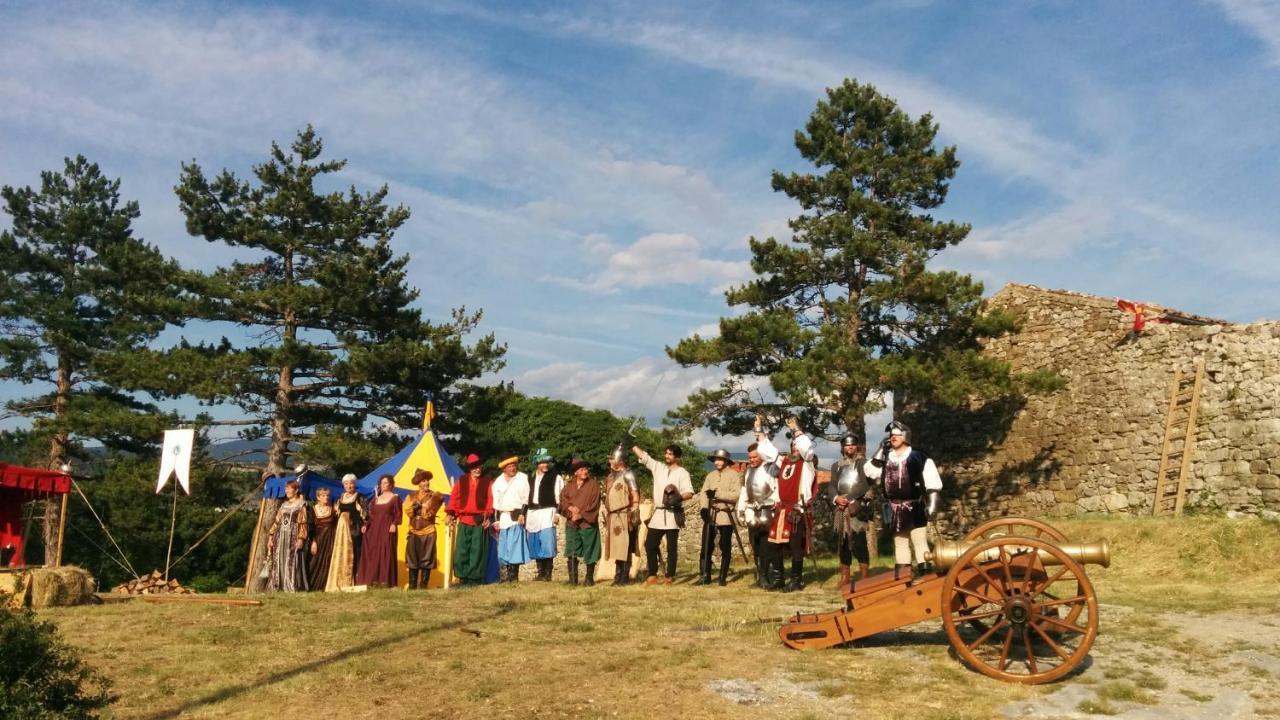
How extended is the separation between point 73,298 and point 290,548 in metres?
17.6

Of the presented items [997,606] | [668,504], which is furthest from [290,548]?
[997,606]

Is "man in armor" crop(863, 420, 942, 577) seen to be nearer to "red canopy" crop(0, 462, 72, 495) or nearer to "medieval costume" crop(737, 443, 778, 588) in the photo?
"medieval costume" crop(737, 443, 778, 588)

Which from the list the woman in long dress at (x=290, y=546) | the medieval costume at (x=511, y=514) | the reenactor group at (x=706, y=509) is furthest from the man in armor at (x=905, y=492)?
the woman in long dress at (x=290, y=546)

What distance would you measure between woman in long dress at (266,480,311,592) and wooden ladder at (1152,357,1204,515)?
11.8 meters

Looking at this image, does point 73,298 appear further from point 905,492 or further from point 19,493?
point 905,492

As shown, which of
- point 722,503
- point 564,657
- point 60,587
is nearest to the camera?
point 564,657

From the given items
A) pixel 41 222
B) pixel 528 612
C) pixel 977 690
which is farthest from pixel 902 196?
pixel 41 222

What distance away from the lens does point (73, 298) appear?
2472 centimetres

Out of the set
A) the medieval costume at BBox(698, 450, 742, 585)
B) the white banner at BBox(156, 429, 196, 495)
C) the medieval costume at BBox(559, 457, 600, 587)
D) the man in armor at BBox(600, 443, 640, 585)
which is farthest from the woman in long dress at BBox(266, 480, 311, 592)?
the medieval costume at BBox(698, 450, 742, 585)

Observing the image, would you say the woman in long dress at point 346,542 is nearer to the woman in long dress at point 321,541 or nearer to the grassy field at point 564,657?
the woman in long dress at point 321,541

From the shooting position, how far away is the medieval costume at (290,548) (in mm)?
10922

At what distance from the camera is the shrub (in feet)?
12.0

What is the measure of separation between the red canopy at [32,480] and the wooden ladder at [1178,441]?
1474 cm

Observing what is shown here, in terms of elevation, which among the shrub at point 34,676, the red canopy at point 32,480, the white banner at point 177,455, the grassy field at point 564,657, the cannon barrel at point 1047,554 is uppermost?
the white banner at point 177,455
